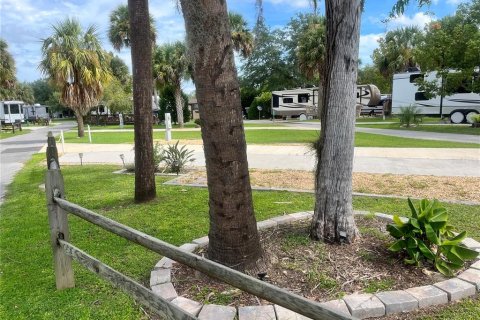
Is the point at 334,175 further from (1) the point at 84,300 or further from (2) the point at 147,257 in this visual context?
(1) the point at 84,300

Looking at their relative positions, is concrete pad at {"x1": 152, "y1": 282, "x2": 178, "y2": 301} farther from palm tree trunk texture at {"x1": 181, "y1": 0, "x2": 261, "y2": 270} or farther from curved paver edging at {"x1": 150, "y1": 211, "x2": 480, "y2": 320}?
palm tree trunk texture at {"x1": 181, "y1": 0, "x2": 261, "y2": 270}

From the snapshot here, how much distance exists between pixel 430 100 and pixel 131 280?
26.9 metres

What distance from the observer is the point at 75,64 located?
56.5 ft

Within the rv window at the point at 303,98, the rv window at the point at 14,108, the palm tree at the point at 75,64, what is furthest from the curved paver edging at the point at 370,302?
the rv window at the point at 14,108

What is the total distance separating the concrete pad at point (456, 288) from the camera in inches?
99.5

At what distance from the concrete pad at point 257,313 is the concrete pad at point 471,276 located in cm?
151

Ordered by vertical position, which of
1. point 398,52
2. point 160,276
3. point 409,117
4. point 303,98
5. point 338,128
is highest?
point 398,52

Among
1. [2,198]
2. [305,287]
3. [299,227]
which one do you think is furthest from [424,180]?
[2,198]

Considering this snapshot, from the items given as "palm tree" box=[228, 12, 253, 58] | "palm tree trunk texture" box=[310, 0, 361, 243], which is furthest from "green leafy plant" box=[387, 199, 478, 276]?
"palm tree" box=[228, 12, 253, 58]

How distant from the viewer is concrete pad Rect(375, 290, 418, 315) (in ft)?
7.77

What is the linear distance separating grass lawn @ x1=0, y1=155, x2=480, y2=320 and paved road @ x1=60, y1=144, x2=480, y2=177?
213 centimetres

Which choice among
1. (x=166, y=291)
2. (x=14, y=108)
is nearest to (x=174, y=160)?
(x=166, y=291)

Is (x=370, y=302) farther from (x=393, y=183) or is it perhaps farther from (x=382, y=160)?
(x=382, y=160)

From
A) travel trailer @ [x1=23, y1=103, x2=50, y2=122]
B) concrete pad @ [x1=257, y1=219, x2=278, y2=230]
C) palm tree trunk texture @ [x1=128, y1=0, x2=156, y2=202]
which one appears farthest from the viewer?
travel trailer @ [x1=23, y1=103, x2=50, y2=122]
